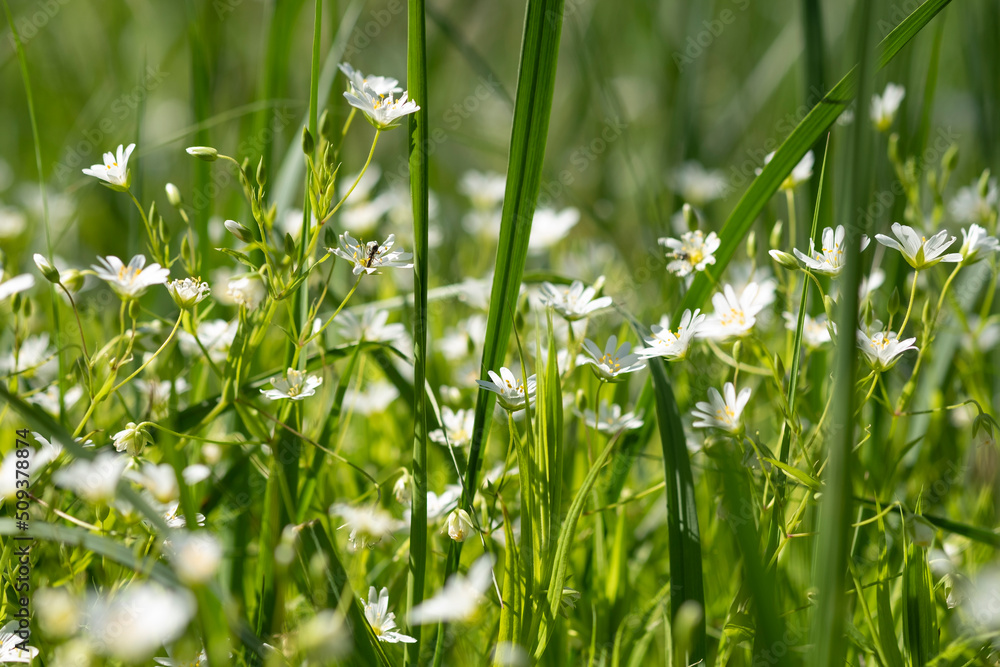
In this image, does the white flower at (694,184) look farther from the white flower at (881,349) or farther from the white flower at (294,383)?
the white flower at (294,383)

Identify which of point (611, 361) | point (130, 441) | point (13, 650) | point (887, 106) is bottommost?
point (13, 650)

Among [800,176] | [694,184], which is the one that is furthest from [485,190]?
[800,176]

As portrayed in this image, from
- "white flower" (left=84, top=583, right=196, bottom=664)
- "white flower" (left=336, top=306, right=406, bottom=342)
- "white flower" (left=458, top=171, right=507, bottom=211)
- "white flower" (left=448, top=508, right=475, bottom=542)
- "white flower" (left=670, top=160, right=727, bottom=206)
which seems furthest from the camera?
"white flower" (left=458, top=171, right=507, bottom=211)

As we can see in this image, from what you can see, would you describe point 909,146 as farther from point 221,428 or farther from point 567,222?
point 221,428

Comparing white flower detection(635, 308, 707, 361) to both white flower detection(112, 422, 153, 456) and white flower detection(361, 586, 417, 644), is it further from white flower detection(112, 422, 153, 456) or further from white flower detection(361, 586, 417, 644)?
white flower detection(112, 422, 153, 456)

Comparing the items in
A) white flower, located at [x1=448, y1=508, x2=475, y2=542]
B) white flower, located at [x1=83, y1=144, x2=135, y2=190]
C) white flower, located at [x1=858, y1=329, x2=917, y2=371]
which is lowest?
white flower, located at [x1=448, y1=508, x2=475, y2=542]

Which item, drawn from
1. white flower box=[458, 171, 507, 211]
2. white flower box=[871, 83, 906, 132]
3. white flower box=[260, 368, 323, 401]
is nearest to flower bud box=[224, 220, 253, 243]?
white flower box=[260, 368, 323, 401]

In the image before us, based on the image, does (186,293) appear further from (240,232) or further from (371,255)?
(371,255)
